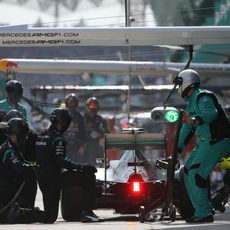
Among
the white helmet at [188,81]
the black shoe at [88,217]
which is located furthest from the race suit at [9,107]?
the white helmet at [188,81]

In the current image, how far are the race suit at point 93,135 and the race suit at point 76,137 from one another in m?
0.25

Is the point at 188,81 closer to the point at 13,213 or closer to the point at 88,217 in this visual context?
the point at 88,217

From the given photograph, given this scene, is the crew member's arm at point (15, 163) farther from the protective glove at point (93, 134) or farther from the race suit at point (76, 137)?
the protective glove at point (93, 134)

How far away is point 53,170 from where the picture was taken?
14.3 m

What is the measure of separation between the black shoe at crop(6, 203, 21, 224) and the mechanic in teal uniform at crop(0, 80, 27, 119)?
3148 millimetres

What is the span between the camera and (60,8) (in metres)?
27.8

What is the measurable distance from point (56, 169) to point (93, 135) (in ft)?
31.3

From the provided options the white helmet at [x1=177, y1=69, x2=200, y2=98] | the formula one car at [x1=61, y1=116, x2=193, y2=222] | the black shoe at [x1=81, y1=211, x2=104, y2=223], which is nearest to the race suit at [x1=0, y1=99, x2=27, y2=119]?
the formula one car at [x1=61, y1=116, x2=193, y2=222]

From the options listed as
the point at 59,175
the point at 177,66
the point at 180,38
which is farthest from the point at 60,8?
the point at 59,175

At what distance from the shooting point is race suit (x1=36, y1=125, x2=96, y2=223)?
14.1 meters

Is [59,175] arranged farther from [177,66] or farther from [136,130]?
[177,66]

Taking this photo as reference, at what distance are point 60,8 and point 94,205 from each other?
1398cm

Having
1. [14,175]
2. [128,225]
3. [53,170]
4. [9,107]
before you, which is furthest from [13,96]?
[128,225]

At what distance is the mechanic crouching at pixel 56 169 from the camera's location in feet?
46.4
